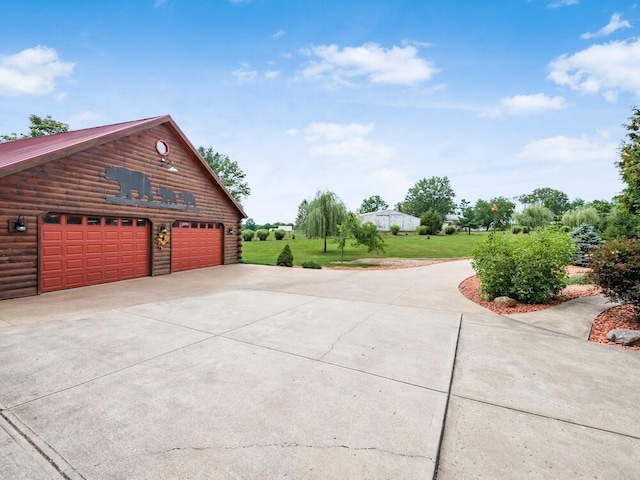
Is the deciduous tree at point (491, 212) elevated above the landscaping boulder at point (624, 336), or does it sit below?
above

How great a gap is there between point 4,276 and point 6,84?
17.2 meters

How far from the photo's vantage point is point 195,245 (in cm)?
1255

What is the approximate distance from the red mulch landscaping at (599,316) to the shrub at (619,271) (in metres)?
0.33

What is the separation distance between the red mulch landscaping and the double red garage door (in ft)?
34.4

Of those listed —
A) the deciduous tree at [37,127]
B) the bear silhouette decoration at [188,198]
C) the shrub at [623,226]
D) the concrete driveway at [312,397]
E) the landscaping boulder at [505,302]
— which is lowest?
the concrete driveway at [312,397]

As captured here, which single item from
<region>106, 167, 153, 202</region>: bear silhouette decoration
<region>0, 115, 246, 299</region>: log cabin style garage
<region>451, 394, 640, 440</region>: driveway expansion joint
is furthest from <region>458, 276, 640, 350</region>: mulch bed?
<region>106, 167, 153, 202</region>: bear silhouette decoration

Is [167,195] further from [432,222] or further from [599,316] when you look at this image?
[432,222]

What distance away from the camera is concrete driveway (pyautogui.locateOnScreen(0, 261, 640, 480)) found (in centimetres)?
195

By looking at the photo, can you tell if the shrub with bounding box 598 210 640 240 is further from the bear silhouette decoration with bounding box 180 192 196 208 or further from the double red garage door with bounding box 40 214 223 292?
the double red garage door with bounding box 40 214 223 292

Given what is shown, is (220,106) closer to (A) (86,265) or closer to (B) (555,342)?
(A) (86,265)

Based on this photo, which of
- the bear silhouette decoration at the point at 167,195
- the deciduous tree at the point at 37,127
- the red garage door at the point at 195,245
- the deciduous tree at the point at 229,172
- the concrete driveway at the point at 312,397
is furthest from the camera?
the deciduous tree at the point at 229,172

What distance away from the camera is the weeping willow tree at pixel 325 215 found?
19781mm

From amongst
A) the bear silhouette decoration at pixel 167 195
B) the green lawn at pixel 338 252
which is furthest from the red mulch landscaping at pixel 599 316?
the bear silhouette decoration at pixel 167 195

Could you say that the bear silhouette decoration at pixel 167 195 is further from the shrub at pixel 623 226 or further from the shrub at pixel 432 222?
the shrub at pixel 432 222
